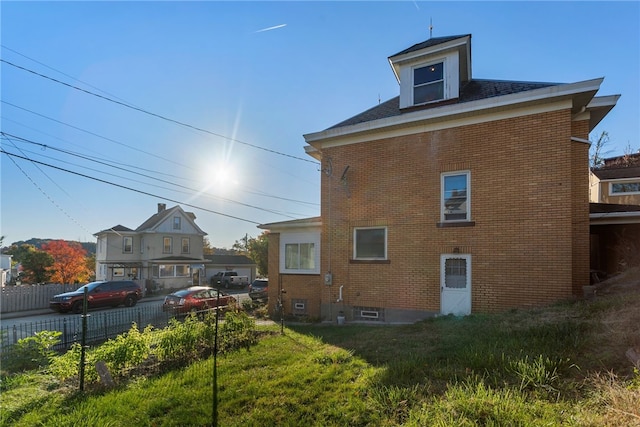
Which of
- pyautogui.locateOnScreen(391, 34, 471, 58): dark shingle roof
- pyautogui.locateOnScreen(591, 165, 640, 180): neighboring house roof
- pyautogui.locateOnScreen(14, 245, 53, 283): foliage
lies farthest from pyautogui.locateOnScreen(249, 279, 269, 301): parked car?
pyautogui.locateOnScreen(14, 245, 53, 283): foliage

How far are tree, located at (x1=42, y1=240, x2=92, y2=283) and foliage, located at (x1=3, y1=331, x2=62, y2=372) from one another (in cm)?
3213

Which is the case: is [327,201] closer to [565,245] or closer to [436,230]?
[436,230]

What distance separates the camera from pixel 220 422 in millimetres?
4184

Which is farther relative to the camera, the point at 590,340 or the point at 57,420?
the point at 590,340

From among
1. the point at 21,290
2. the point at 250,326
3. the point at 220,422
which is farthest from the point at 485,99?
the point at 21,290

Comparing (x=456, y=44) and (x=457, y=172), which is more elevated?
(x=456, y=44)

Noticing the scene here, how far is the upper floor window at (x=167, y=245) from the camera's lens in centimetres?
3497

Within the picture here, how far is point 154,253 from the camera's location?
1351 inches

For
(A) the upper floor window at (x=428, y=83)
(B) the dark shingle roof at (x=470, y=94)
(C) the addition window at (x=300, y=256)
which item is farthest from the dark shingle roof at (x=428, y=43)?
(C) the addition window at (x=300, y=256)

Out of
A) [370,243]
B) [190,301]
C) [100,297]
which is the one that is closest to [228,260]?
[100,297]

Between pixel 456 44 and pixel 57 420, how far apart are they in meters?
12.6

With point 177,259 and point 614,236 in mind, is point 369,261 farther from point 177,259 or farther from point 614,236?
point 177,259

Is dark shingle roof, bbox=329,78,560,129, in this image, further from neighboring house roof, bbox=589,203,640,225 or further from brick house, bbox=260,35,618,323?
neighboring house roof, bbox=589,203,640,225

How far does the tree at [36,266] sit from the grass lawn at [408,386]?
107 feet
